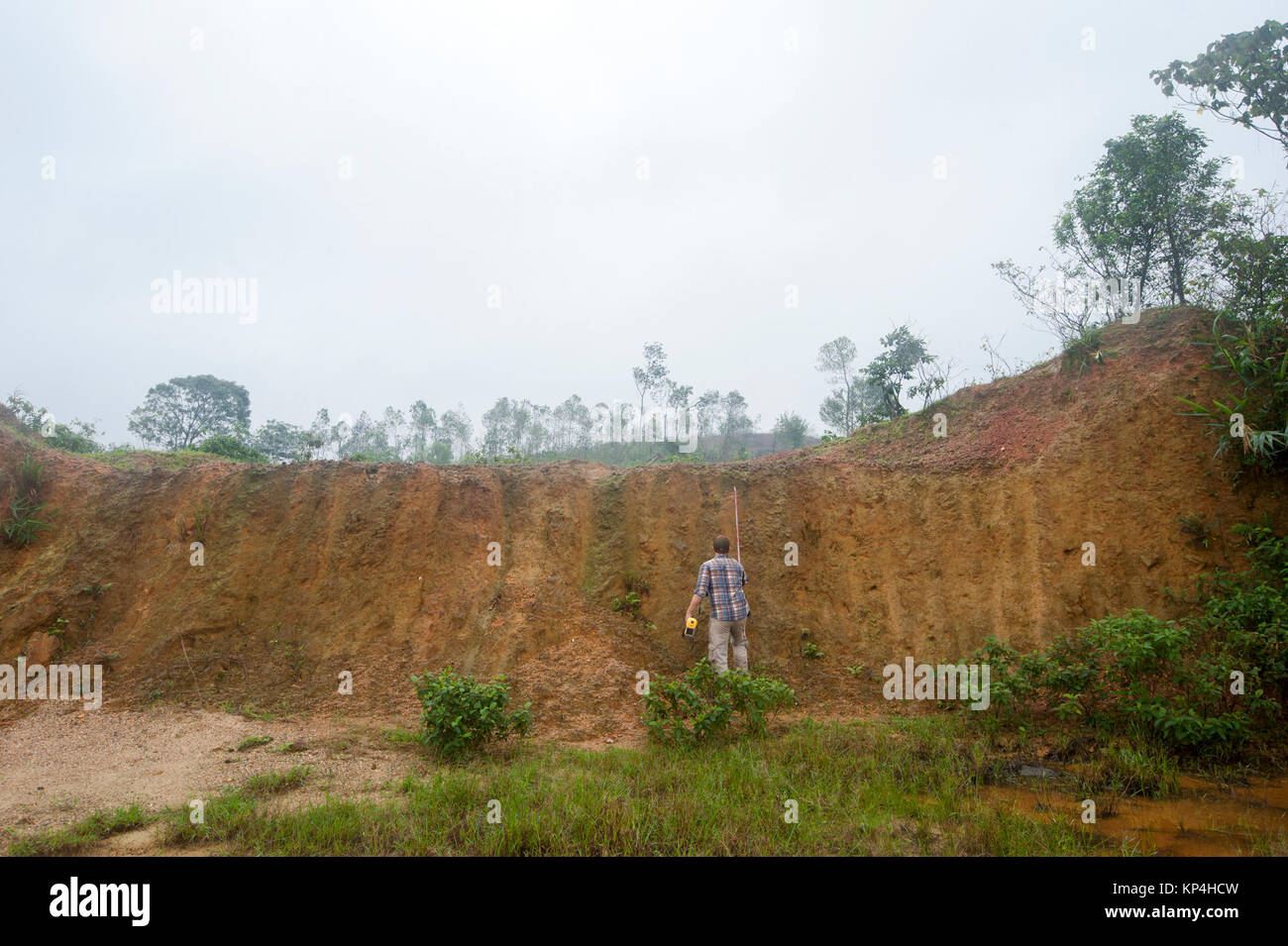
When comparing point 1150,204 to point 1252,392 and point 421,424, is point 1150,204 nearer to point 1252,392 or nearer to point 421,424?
point 1252,392

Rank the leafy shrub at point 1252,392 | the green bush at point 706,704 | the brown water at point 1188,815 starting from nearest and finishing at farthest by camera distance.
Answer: the brown water at point 1188,815, the green bush at point 706,704, the leafy shrub at point 1252,392

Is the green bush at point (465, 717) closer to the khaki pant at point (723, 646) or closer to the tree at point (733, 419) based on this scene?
the khaki pant at point (723, 646)

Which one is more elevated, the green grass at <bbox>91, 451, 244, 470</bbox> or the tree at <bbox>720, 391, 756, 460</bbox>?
the tree at <bbox>720, 391, 756, 460</bbox>

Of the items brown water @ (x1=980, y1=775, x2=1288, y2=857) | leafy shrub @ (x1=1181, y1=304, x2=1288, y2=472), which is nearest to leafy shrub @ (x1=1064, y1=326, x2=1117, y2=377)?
leafy shrub @ (x1=1181, y1=304, x2=1288, y2=472)

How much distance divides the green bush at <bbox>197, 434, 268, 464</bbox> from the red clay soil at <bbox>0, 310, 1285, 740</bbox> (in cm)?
322

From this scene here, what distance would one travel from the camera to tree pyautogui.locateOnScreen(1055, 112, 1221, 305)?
39.4 ft

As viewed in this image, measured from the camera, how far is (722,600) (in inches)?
335

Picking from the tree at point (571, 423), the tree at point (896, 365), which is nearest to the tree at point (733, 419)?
the tree at point (571, 423)

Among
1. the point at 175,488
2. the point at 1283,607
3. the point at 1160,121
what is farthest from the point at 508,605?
the point at 1160,121

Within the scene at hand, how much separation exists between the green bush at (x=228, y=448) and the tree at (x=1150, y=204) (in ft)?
59.3

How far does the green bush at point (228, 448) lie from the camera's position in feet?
48.6

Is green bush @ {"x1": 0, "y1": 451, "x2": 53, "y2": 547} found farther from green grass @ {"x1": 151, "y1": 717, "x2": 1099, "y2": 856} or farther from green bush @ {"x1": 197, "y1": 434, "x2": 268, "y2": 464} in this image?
green grass @ {"x1": 151, "y1": 717, "x2": 1099, "y2": 856}

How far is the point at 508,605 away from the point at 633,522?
248cm

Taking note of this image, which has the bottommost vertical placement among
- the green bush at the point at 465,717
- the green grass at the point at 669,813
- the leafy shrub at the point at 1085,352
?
the green grass at the point at 669,813
